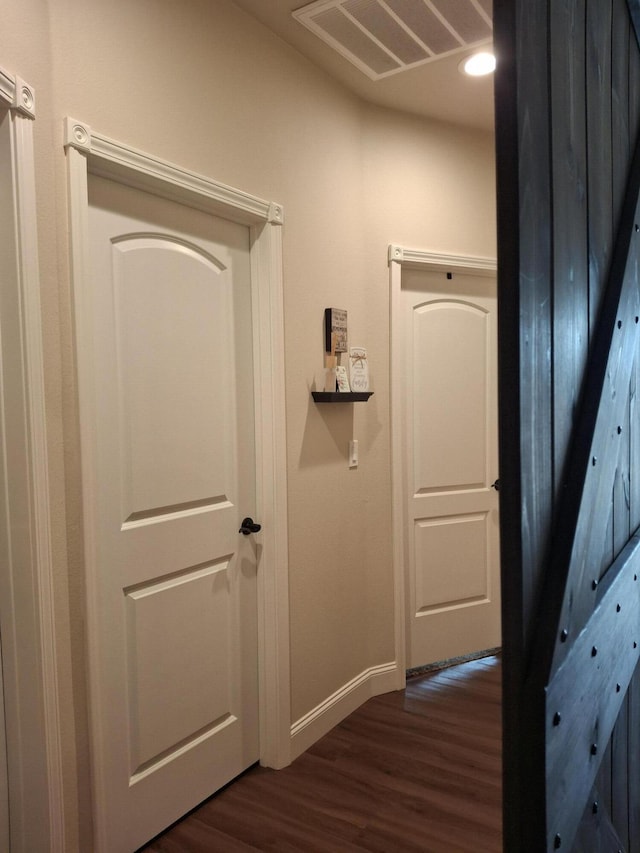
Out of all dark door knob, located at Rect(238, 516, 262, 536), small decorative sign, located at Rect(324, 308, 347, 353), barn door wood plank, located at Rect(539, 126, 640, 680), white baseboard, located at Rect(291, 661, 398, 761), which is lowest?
white baseboard, located at Rect(291, 661, 398, 761)

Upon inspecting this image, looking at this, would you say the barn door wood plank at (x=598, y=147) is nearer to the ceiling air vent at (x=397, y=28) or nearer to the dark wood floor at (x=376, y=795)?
the ceiling air vent at (x=397, y=28)

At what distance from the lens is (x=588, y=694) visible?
0.95 meters

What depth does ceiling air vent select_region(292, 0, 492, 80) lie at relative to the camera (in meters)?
2.14

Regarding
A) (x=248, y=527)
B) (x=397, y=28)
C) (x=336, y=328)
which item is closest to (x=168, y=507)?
(x=248, y=527)

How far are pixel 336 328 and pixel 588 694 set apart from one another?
1946mm

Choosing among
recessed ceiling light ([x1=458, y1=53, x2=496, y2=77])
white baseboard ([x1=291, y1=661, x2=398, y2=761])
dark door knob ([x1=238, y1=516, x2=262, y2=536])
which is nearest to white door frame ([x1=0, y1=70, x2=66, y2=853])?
dark door knob ([x1=238, y1=516, x2=262, y2=536])

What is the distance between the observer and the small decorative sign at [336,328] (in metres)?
2.65

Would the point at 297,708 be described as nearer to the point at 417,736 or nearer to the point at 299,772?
the point at 299,772

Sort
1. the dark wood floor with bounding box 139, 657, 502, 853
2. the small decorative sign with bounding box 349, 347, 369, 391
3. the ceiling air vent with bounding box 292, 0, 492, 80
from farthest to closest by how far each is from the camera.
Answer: the small decorative sign with bounding box 349, 347, 369, 391 < the ceiling air vent with bounding box 292, 0, 492, 80 < the dark wood floor with bounding box 139, 657, 502, 853

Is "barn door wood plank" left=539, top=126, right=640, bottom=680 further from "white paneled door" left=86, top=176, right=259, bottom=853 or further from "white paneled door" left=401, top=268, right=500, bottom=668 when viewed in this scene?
"white paneled door" left=401, top=268, right=500, bottom=668

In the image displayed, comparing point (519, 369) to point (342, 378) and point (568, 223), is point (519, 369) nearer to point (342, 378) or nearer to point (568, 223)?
point (568, 223)

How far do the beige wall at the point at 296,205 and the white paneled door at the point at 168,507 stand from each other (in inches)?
5.4

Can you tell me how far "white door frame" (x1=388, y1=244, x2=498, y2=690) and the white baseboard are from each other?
0.08 meters

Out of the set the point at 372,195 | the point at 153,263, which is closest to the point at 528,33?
the point at 153,263
